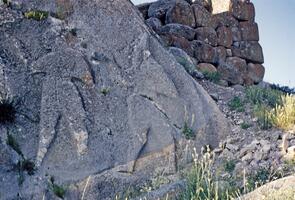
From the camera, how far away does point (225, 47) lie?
55.3 ft

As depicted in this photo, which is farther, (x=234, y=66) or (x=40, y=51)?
(x=234, y=66)

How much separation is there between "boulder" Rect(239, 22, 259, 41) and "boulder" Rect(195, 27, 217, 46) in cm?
142

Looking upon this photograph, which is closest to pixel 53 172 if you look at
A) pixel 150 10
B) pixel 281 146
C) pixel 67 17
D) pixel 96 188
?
pixel 96 188

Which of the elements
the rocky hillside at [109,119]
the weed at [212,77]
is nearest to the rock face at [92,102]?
the rocky hillside at [109,119]

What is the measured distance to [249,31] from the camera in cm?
1777

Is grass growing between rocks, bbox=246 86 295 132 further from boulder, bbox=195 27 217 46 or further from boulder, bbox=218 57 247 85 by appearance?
boulder, bbox=195 27 217 46

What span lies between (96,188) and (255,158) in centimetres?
253

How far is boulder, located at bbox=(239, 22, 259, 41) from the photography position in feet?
57.8

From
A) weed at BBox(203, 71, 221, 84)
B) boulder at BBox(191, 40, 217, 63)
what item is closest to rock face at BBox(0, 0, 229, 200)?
weed at BBox(203, 71, 221, 84)

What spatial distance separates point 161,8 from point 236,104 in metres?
5.82

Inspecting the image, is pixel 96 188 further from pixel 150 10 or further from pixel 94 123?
pixel 150 10

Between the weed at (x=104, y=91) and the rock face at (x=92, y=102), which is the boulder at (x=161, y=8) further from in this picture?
the weed at (x=104, y=91)

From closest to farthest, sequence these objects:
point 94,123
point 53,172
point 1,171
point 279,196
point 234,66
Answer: point 279,196 < point 1,171 < point 53,172 < point 94,123 < point 234,66

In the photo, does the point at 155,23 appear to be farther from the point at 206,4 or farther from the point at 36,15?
the point at 36,15
